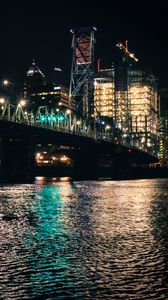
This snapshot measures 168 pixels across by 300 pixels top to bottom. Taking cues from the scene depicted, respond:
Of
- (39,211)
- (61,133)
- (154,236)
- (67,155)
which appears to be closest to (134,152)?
(67,155)

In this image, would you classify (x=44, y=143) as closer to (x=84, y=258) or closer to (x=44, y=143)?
(x=44, y=143)

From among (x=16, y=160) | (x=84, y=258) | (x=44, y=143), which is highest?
(x=44, y=143)

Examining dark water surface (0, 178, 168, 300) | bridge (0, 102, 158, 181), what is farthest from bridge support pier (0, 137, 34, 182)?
dark water surface (0, 178, 168, 300)

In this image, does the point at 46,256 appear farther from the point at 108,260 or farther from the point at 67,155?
the point at 67,155

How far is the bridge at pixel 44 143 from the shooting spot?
91.2m

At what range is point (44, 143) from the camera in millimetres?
109750

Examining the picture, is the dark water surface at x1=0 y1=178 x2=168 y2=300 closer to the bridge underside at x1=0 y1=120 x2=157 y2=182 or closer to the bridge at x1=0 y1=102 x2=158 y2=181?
the bridge at x1=0 y1=102 x2=158 y2=181

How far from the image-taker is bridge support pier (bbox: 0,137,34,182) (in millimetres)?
95562

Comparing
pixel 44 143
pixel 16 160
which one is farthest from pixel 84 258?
pixel 44 143

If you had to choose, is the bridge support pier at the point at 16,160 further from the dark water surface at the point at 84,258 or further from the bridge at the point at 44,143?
the dark water surface at the point at 84,258

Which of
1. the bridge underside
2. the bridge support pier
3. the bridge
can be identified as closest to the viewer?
the bridge

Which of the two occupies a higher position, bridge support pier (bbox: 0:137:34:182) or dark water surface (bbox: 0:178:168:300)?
bridge support pier (bbox: 0:137:34:182)

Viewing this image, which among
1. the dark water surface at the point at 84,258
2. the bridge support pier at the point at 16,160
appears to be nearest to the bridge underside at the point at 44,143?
the bridge support pier at the point at 16,160

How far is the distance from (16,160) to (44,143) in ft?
48.0
